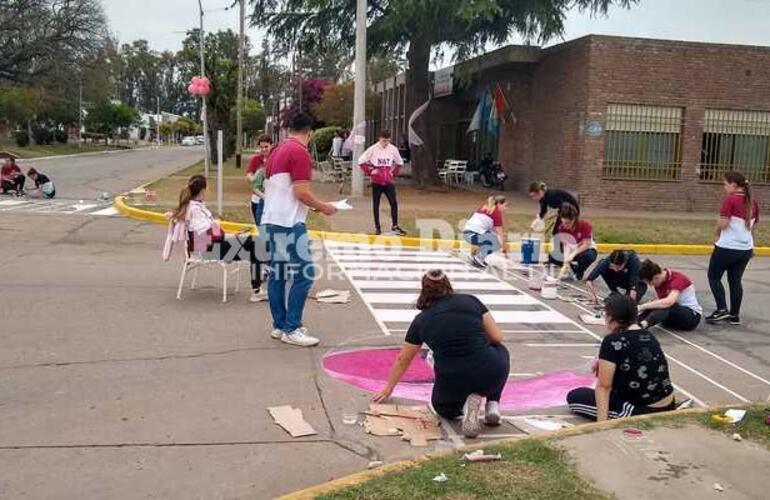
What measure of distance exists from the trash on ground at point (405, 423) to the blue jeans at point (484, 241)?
278 inches

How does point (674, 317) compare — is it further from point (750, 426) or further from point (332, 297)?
point (332, 297)

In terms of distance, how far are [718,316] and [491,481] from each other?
19.4 feet

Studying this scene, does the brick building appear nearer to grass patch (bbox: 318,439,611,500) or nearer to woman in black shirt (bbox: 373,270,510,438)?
woman in black shirt (bbox: 373,270,510,438)

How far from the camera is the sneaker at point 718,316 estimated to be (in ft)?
29.7

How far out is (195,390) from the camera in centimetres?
588

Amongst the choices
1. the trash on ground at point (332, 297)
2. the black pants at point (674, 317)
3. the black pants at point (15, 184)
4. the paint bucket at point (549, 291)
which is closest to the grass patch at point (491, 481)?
the black pants at point (674, 317)

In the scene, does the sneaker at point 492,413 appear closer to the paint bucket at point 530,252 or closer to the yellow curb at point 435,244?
the paint bucket at point 530,252

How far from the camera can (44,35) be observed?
58.1 m

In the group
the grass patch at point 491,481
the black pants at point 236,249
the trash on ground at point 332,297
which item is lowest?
the trash on ground at point 332,297

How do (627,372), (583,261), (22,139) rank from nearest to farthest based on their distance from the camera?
(627,372) < (583,261) < (22,139)

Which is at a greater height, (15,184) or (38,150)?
(38,150)

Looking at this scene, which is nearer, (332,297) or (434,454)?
(434,454)

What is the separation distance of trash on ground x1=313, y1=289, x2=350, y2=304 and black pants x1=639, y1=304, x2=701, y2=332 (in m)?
3.31

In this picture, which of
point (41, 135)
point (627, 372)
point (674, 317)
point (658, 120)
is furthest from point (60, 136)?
point (627, 372)
